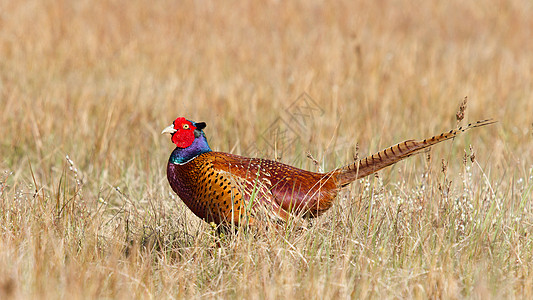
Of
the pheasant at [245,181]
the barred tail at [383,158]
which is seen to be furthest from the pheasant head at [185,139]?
the barred tail at [383,158]

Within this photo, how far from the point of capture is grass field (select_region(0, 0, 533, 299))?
10.8 ft

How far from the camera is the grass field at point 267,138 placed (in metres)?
3.30

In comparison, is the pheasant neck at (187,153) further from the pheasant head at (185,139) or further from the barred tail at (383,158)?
the barred tail at (383,158)

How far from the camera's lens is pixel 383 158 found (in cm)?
360

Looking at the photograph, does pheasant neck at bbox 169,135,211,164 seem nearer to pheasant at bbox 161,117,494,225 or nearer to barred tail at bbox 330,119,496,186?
pheasant at bbox 161,117,494,225

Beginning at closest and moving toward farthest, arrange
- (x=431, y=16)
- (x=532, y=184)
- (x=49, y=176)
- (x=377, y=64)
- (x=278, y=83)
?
(x=532, y=184)
(x=49, y=176)
(x=278, y=83)
(x=377, y=64)
(x=431, y=16)

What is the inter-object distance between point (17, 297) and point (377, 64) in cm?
616

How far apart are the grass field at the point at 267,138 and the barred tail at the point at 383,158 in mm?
117

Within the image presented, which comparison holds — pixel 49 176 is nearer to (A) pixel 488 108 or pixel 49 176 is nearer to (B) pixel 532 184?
(B) pixel 532 184

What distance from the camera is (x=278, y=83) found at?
7.73 m

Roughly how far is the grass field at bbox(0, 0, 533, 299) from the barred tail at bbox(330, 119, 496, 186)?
0.12 meters

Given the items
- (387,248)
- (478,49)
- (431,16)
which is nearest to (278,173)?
(387,248)

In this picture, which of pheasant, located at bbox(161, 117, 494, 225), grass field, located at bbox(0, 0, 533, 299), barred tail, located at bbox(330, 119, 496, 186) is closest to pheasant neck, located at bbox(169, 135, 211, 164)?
pheasant, located at bbox(161, 117, 494, 225)

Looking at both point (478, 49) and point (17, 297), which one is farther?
point (478, 49)
